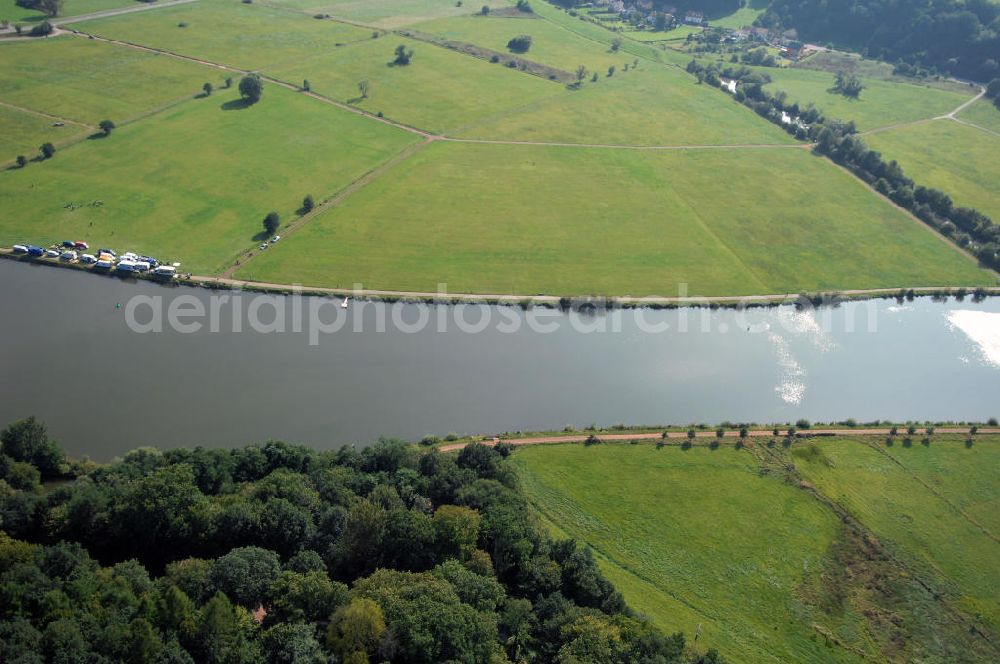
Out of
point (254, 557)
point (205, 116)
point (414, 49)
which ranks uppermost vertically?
point (414, 49)

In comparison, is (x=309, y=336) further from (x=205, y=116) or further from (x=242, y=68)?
(x=242, y=68)

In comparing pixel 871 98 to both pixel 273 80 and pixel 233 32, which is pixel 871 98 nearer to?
pixel 273 80

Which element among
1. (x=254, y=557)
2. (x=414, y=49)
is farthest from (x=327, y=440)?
(x=414, y=49)

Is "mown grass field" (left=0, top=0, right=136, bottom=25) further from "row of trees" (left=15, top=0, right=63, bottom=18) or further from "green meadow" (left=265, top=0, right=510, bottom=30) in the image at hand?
"green meadow" (left=265, top=0, right=510, bottom=30)

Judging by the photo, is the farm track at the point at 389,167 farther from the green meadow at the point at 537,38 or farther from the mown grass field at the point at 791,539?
the green meadow at the point at 537,38

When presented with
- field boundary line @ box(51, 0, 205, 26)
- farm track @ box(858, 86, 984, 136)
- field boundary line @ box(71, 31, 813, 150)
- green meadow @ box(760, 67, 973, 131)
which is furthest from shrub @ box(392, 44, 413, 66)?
farm track @ box(858, 86, 984, 136)
